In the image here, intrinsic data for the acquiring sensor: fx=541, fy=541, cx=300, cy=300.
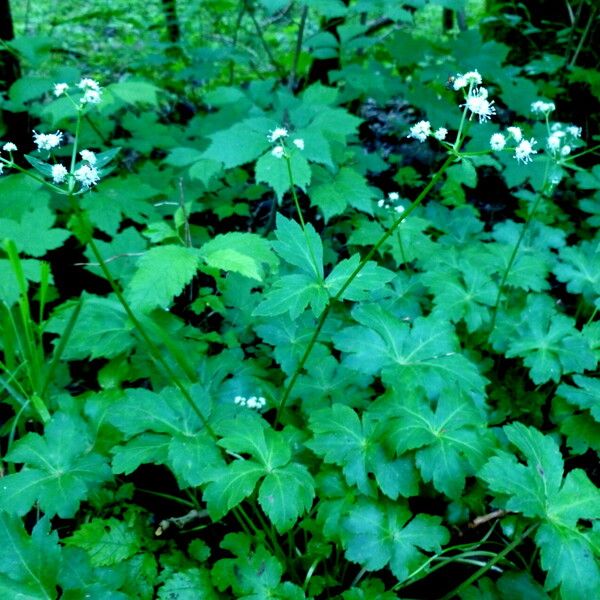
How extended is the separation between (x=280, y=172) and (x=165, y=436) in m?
1.23

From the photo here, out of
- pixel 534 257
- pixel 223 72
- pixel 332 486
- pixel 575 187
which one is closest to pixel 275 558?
pixel 332 486

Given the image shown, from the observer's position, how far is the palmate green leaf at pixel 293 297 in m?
1.62

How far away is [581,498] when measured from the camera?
1.57 meters

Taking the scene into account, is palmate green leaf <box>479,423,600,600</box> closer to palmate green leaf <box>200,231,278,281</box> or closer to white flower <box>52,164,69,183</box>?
palmate green leaf <box>200,231,278,281</box>

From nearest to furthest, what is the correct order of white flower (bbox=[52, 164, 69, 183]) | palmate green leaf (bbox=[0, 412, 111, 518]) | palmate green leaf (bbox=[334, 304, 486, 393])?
white flower (bbox=[52, 164, 69, 183])
palmate green leaf (bbox=[0, 412, 111, 518])
palmate green leaf (bbox=[334, 304, 486, 393])

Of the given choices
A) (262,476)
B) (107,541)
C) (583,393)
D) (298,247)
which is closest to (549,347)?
(583,393)

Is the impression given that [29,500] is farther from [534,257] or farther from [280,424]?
[534,257]

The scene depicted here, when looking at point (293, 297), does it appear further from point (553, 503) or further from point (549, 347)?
point (549, 347)

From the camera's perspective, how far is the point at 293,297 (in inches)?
65.2

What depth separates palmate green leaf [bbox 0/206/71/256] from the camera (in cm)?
251

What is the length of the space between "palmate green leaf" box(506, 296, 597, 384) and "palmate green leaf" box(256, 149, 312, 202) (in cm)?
113

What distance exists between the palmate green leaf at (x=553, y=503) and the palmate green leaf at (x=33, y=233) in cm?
209

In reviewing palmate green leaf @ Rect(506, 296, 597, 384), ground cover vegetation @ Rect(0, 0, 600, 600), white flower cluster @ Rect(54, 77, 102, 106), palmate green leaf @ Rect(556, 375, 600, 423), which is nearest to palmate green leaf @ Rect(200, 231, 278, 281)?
ground cover vegetation @ Rect(0, 0, 600, 600)

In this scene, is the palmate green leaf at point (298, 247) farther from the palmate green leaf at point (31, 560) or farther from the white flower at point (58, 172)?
the palmate green leaf at point (31, 560)
